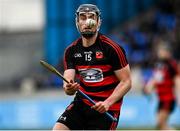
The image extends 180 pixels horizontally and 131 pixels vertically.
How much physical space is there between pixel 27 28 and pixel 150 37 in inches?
318

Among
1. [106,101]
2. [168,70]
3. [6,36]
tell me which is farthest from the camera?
[6,36]

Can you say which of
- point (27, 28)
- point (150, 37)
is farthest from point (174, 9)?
point (27, 28)

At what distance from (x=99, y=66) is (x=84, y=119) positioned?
0.59 meters

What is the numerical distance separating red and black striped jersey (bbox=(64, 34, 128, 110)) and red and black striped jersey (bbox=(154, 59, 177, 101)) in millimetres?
4960

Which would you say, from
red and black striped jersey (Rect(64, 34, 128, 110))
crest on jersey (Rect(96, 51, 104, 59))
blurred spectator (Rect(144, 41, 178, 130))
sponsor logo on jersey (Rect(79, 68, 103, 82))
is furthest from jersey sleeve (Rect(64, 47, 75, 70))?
blurred spectator (Rect(144, 41, 178, 130))

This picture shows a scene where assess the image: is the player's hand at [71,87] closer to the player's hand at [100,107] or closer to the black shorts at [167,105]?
the player's hand at [100,107]

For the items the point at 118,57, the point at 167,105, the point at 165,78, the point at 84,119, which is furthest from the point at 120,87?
the point at 167,105

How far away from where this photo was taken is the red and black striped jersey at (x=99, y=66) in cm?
718

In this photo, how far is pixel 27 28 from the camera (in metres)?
28.1

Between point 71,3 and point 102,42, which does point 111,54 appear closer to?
point 102,42

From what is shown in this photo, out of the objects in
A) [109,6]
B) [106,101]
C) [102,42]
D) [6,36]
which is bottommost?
[6,36]

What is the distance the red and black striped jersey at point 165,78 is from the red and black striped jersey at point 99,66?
4960mm

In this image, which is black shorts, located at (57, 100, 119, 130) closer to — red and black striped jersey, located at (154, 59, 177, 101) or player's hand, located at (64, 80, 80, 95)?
player's hand, located at (64, 80, 80, 95)

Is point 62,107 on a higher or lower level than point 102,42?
lower
